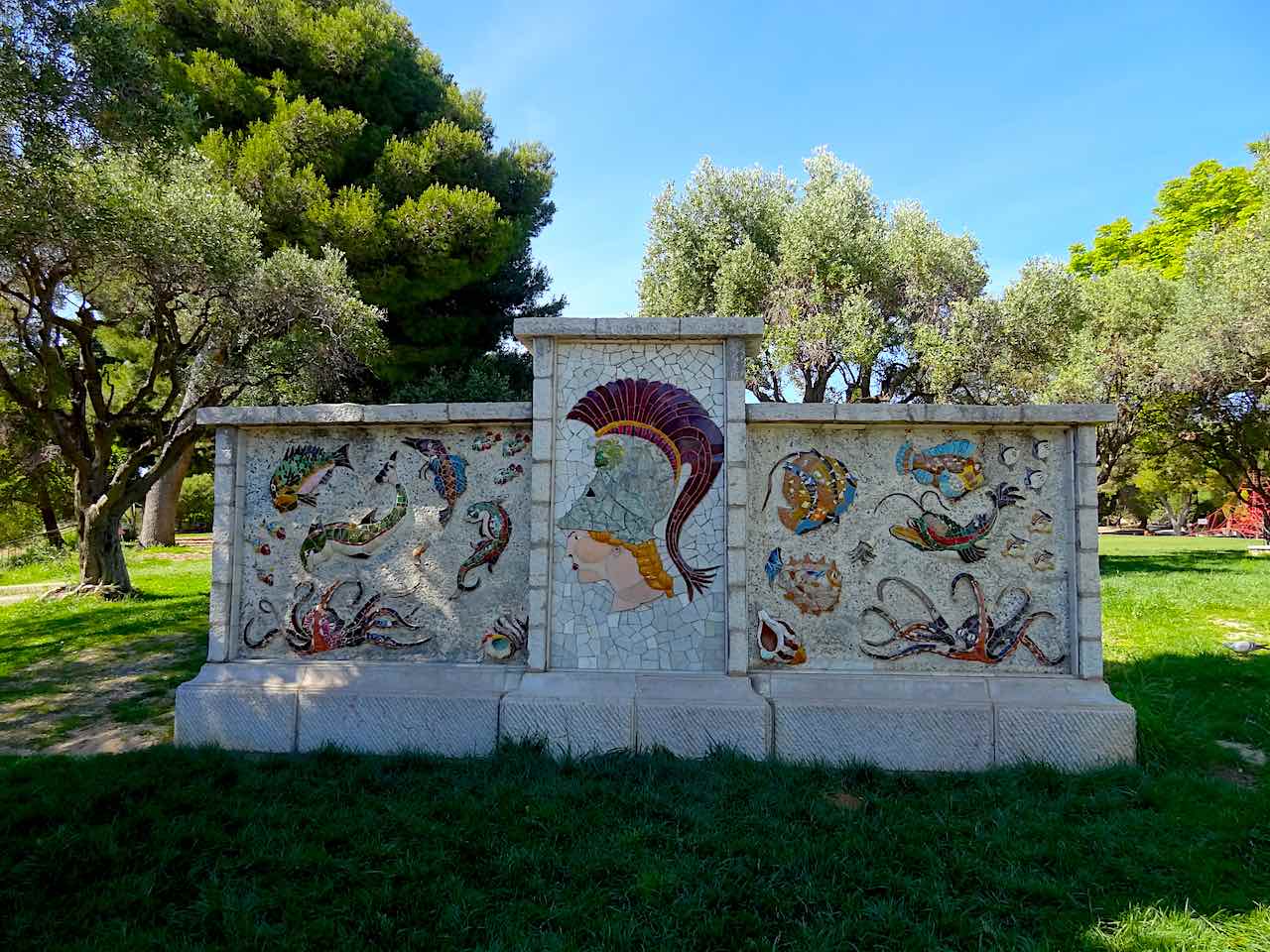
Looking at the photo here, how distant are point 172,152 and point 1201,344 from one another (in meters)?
18.0

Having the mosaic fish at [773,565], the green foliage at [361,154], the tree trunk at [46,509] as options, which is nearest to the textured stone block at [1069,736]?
the mosaic fish at [773,565]

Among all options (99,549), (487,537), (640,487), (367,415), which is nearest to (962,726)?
(640,487)

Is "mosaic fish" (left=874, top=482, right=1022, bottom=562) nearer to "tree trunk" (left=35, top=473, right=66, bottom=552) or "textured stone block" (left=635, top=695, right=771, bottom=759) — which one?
"textured stone block" (left=635, top=695, right=771, bottom=759)

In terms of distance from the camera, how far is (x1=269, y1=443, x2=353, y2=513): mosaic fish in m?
4.91

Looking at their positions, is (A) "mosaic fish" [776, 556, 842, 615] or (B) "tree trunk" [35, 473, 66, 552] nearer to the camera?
(A) "mosaic fish" [776, 556, 842, 615]

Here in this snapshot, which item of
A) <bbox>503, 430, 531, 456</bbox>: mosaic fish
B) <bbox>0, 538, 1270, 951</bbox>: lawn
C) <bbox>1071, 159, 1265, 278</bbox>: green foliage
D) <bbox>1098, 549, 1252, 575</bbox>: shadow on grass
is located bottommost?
<bbox>0, 538, 1270, 951</bbox>: lawn

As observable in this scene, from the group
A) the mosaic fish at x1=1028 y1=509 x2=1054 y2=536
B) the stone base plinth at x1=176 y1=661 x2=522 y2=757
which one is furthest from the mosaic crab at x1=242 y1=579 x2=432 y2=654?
the mosaic fish at x1=1028 y1=509 x2=1054 y2=536

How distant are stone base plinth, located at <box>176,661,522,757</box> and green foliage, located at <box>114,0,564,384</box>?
774 centimetres

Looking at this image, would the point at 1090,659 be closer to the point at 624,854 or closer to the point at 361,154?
the point at 624,854

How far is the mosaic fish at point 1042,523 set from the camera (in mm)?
4617

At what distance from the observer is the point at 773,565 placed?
4664mm

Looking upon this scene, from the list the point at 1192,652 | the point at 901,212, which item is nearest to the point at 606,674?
→ the point at 1192,652

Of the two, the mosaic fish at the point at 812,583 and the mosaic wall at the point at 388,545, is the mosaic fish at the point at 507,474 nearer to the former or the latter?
the mosaic wall at the point at 388,545

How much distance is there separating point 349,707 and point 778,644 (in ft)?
9.41
